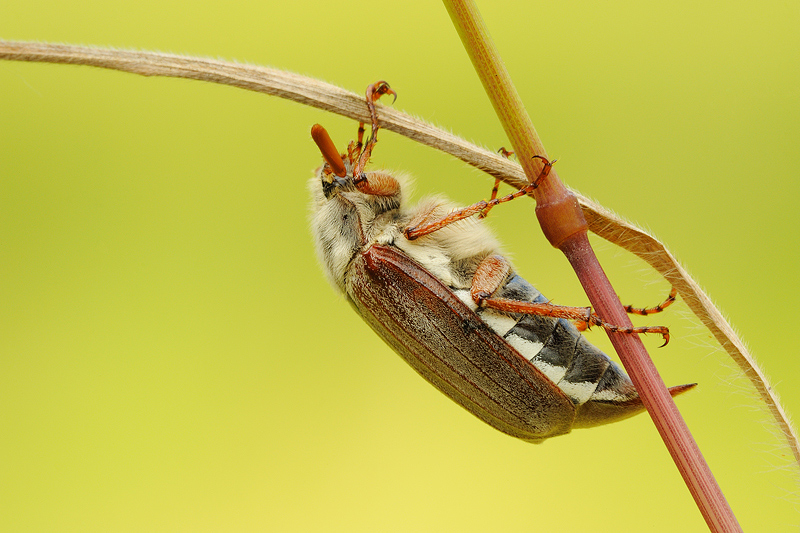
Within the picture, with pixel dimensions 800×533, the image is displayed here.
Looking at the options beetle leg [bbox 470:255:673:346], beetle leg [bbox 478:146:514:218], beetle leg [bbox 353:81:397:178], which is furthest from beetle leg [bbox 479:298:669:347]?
beetle leg [bbox 353:81:397:178]

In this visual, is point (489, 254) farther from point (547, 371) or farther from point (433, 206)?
point (547, 371)

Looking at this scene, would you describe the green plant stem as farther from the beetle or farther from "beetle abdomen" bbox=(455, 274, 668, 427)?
"beetle abdomen" bbox=(455, 274, 668, 427)

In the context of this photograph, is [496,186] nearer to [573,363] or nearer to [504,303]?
[504,303]

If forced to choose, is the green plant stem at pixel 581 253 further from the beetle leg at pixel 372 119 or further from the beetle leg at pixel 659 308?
the beetle leg at pixel 659 308

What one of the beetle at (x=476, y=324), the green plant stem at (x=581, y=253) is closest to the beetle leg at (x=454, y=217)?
the beetle at (x=476, y=324)

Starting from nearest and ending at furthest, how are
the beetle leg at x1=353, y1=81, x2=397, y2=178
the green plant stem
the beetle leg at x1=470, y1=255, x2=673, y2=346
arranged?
1. the green plant stem
2. the beetle leg at x1=353, y1=81, x2=397, y2=178
3. the beetle leg at x1=470, y1=255, x2=673, y2=346

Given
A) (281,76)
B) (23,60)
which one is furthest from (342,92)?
A: (23,60)
